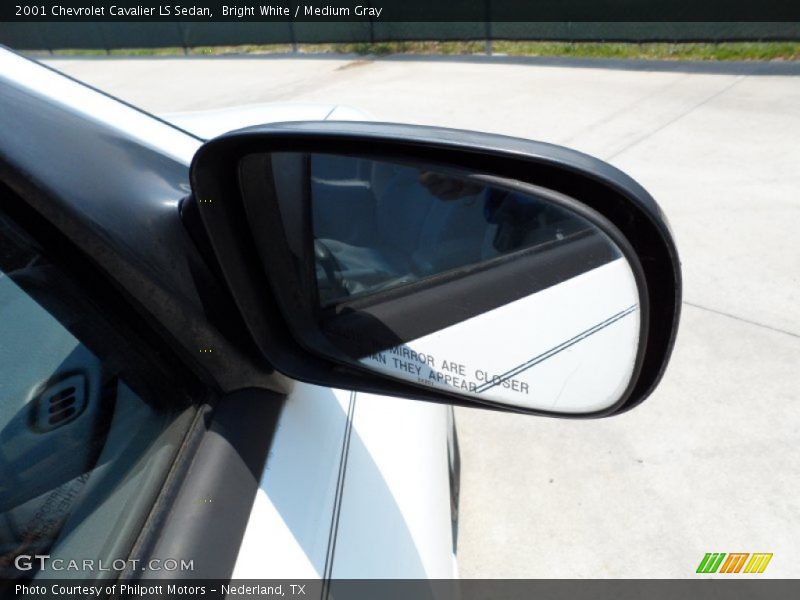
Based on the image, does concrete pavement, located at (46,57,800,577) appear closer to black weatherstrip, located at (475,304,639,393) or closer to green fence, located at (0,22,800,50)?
black weatherstrip, located at (475,304,639,393)

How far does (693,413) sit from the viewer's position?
306 cm

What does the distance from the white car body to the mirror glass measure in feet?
0.62

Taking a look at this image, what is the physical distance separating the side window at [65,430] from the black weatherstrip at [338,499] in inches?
11.5

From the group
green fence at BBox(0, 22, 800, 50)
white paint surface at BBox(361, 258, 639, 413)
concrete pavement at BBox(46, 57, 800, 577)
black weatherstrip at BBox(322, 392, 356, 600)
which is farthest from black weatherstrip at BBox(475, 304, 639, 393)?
green fence at BBox(0, 22, 800, 50)

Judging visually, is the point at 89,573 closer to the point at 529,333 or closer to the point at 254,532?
the point at 254,532

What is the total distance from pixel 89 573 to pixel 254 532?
9.1 inches

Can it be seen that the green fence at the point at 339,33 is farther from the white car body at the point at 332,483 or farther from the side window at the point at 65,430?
the side window at the point at 65,430

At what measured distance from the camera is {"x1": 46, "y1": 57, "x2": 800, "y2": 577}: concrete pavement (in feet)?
8.15

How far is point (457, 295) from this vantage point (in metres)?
1.11

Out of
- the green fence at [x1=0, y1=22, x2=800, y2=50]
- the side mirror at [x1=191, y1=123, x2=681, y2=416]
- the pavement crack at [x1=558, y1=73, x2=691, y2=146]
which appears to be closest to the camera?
the side mirror at [x1=191, y1=123, x2=681, y2=416]

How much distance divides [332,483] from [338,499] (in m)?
0.03

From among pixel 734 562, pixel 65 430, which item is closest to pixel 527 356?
pixel 65 430

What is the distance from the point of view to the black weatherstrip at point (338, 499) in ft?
3.34

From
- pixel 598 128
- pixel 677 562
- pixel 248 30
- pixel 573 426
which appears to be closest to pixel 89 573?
pixel 677 562
